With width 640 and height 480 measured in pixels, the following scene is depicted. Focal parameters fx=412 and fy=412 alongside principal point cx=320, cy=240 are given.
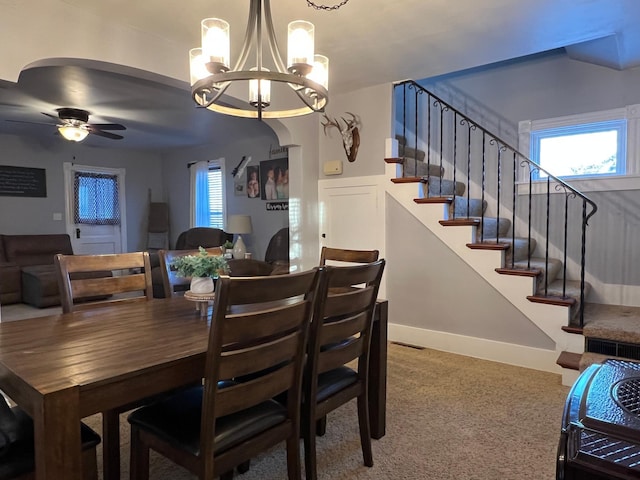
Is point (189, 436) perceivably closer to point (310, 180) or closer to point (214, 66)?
point (214, 66)

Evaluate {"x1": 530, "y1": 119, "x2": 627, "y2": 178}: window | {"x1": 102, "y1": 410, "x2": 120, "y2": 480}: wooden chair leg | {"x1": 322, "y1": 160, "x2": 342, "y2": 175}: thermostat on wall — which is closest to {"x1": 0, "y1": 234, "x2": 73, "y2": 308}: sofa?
{"x1": 322, "y1": 160, "x2": 342, "y2": 175}: thermostat on wall

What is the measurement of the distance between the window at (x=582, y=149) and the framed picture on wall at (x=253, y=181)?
4108 mm

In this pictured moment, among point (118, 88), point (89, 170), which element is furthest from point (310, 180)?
point (89, 170)

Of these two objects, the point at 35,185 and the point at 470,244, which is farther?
the point at 35,185

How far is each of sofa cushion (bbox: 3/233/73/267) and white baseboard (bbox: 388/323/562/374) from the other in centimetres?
556

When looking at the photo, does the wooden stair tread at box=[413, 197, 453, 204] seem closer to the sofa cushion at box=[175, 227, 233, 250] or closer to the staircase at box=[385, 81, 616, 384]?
the staircase at box=[385, 81, 616, 384]

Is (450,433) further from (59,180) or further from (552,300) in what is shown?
(59,180)

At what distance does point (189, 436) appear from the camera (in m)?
1.37

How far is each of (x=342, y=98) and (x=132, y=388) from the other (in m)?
3.69

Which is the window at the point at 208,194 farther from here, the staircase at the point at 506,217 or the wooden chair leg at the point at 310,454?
the wooden chair leg at the point at 310,454

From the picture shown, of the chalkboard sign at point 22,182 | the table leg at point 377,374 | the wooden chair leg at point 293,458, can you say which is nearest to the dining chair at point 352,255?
the table leg at point 377,374

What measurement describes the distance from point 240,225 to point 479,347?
13.3ft

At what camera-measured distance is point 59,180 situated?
23.5ft

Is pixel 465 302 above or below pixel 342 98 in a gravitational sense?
below
